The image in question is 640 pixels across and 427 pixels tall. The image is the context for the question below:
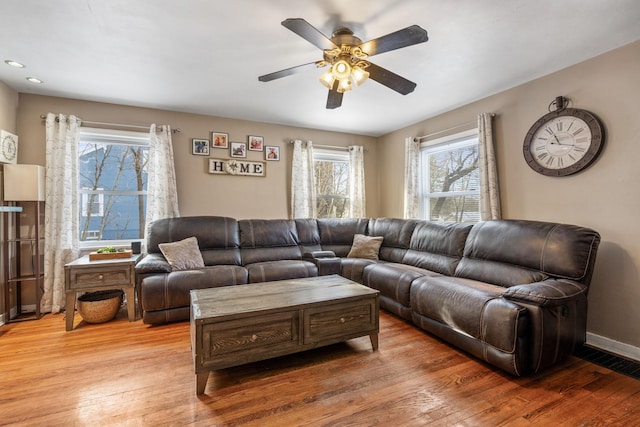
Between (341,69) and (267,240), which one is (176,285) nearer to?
(267,240)

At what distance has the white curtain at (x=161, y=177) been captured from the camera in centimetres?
354

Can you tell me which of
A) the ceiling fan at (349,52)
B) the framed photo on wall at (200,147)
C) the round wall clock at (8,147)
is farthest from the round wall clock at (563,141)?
the round wall clock at (8,147)

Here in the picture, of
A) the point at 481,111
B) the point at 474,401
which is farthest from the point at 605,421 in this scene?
the point at 481,111

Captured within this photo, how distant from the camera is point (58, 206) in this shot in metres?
3.18

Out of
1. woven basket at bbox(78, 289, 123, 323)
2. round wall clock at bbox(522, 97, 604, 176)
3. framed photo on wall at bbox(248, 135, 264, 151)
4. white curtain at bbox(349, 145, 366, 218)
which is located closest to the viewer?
round wall clock at bbox(522, 97, 604, 176)

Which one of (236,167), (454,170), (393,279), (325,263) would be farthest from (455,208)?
(236,167)

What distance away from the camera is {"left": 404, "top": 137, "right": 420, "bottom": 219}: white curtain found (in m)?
4.20

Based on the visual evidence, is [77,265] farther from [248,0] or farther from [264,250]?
[248,0]

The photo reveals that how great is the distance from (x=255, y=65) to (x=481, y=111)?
2.63m

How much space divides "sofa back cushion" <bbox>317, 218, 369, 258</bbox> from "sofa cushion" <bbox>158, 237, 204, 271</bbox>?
5.61 ft

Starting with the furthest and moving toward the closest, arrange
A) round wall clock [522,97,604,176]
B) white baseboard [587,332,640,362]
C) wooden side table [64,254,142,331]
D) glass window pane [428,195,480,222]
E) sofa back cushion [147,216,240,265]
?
glass window pane [428,195,480,222], sofa back cushion [147,216,240,265], wooden side table [64,254,142,331], round wall clock [522,97,604,176], white baseboard [587,332,640,362]

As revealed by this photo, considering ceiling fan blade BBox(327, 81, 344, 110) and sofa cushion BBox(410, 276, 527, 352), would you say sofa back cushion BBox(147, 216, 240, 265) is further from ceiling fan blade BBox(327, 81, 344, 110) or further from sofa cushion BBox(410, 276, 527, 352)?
sofa cushion BBox(410, 276, 527, 352)

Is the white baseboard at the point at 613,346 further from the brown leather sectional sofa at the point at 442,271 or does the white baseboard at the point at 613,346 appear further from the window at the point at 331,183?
the window at the point at 331,183

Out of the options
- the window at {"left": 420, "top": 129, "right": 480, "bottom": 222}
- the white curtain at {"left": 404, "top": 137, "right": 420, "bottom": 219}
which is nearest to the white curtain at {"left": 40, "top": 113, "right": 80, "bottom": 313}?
the white curtain at {"left": 404, "top": 137, "right": 420, "bottom": 219}
